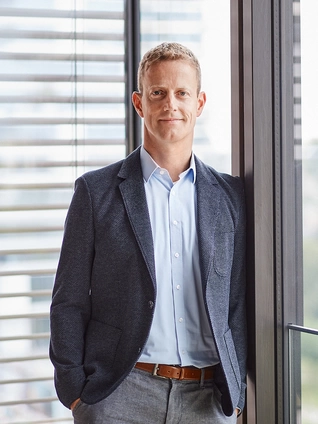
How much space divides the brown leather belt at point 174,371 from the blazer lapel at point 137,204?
251 millimetres

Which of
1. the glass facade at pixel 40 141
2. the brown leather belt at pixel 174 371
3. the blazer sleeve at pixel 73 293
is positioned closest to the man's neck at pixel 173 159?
the blazer sleeve at pixel 73 293

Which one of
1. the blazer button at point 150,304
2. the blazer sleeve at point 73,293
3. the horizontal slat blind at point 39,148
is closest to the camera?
the blazer button at point 150,304

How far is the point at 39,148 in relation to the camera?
11.6 feet

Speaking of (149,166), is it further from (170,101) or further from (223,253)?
(223,253)

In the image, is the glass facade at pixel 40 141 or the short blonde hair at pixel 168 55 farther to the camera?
the glass facade at pixel 40 141

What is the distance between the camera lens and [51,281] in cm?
355

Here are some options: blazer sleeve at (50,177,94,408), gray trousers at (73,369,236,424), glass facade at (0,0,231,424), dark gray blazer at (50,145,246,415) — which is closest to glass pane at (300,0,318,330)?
dark gray blazer at (50,145,246,415)

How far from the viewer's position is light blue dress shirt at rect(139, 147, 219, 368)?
2.17 meters

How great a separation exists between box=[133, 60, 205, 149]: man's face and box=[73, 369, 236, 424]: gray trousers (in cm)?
71

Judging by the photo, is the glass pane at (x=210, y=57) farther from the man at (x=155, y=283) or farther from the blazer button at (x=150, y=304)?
the blazer button at (x=150, y=304)

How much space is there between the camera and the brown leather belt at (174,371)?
85.0 inches

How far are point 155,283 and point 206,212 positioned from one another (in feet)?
0.90

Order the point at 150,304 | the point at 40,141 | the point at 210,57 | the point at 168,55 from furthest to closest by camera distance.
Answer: the point at 40,141, the point at 210,57, the point at 168,55, the point at 150,304

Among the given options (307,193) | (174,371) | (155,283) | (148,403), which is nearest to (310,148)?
(307,193)
